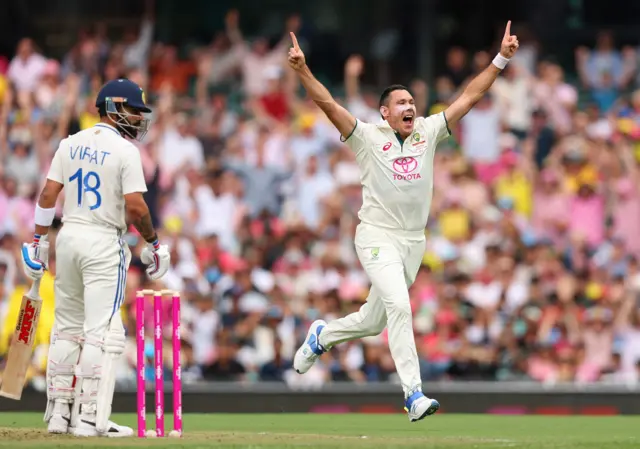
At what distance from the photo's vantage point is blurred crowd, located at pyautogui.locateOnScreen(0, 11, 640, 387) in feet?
44.5

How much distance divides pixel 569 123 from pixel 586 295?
300cm

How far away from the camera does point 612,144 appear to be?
1588 cm

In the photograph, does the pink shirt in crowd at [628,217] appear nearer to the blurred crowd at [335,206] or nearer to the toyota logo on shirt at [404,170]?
the blurred crowd at [335,206]

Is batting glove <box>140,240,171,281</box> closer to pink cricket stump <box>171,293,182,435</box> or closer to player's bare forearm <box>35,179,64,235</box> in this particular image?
pink cricket stump <box>171,293,182,435</box>

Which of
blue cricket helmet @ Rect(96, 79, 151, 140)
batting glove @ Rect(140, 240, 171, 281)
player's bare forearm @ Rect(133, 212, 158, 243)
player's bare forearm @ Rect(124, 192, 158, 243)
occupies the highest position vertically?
blue cricket helmet @ Rect(96, 79, 151, 140)

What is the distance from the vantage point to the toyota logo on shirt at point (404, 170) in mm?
9102

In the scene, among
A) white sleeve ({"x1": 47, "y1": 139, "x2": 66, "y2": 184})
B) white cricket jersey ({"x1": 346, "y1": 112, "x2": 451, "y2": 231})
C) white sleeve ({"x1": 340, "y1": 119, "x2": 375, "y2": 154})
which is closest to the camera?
white sleeve ({"x1": 47, "y1": 139, "x2": 66, "y2": 184})

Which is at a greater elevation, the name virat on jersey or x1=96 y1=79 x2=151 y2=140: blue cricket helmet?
x1=96 y1=79 x2=151 y2=140: blue cricket helmet

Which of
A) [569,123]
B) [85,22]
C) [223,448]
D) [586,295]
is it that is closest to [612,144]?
[569,123]

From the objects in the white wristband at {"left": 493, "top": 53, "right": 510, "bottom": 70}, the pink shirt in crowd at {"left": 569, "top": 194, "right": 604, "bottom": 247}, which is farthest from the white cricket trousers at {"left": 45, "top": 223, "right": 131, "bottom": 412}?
the pink shirt in crowd at {"left": 569, "top": 194, "right": 604, "bottom": 247}

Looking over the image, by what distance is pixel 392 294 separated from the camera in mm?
8891

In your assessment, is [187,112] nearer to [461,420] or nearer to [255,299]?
[255,299]

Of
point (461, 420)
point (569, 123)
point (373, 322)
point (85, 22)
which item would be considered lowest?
point (461, 420)

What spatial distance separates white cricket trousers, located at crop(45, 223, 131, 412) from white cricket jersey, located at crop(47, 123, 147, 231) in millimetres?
91
